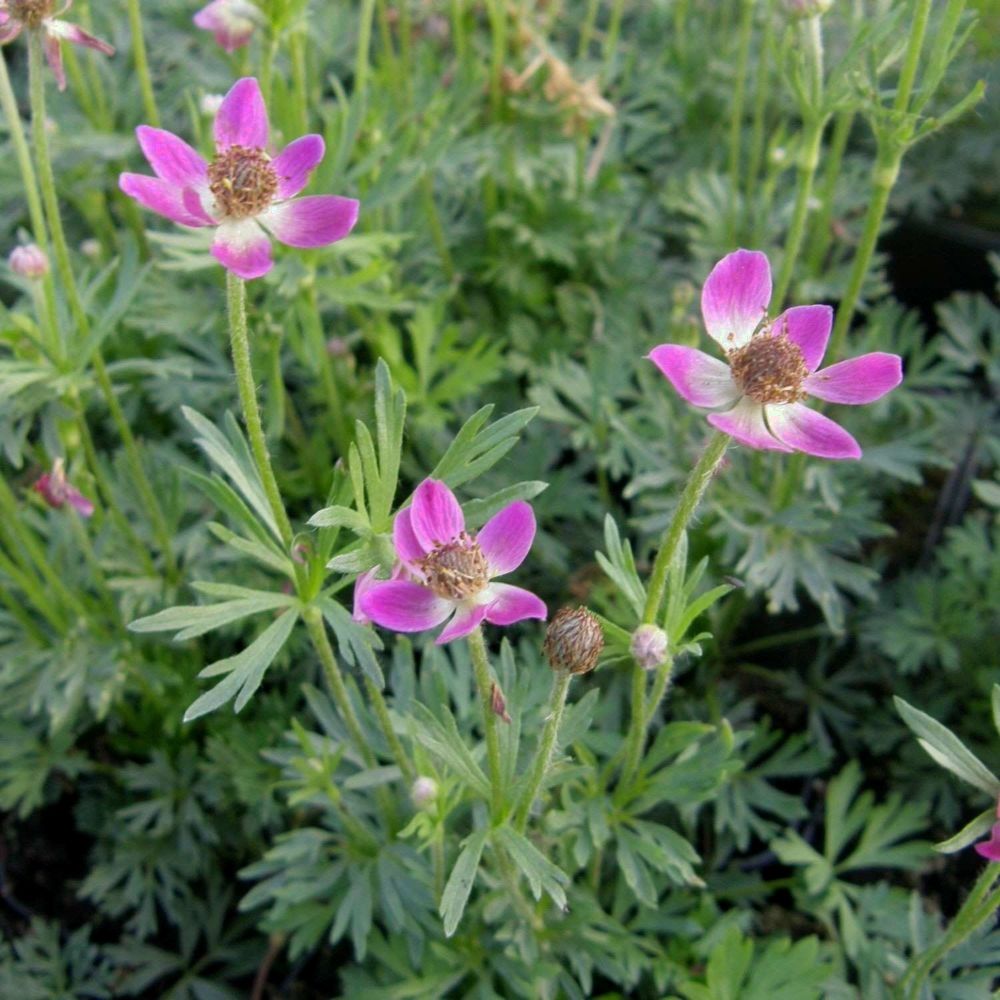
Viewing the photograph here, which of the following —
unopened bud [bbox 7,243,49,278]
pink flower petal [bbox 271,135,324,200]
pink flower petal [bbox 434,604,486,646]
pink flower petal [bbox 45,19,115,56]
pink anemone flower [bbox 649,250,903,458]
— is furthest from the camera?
unopened bud [bbox 7,243,49,278]

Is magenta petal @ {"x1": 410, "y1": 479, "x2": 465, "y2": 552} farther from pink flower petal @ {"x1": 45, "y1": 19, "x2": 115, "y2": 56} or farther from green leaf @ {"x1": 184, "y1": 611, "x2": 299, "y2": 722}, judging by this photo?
pink flower petal @ {"x1": 45, "y1": 19, "x2": 115, "y2": 56}

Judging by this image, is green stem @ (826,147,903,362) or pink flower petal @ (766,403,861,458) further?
green stem @ (826,147,903,362)

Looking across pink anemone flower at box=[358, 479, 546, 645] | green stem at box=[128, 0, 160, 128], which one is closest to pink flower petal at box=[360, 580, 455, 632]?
A: pink anemone flower at box=[358, 479, 546, 645]

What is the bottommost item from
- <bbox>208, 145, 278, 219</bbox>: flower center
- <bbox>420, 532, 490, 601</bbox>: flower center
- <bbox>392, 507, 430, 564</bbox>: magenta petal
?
<bbox>420, 532, 490, 601</bbox>: flower center

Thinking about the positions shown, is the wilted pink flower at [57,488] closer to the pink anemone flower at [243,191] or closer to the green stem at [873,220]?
the pink anemone flower at [243,191]

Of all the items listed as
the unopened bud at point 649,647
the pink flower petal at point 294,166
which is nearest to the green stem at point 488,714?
the unopened bud at point 649,647

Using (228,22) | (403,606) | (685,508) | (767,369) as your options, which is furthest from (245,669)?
(228,22)

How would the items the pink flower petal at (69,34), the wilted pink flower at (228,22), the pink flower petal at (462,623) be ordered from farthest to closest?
1. the wilted pink flower at (228,22)
2. the pink flower petal at (69,34)
3. the pink flower petal at (462,623)
